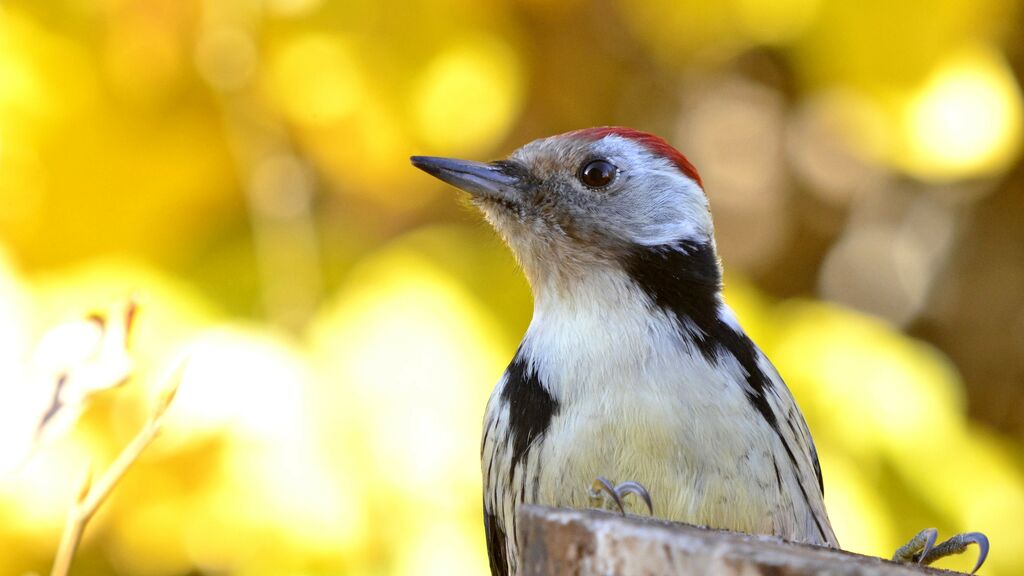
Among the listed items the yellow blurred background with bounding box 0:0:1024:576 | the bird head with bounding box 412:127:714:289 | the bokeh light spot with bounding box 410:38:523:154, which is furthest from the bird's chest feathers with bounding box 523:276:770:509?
the bokeh light spot with bounding box 410:38:523:154

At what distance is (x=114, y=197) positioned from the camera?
2.47 meters

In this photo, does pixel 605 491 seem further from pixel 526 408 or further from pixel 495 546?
pixel 495 546

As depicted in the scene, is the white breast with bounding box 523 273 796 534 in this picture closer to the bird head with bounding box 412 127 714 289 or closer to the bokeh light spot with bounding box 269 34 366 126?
the bird head with bounding box 412 127 714 289

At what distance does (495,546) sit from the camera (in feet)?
6.31

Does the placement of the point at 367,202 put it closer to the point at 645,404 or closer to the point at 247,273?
the point at 247,273

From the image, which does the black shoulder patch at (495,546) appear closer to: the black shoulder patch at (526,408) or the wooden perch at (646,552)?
the black shoulder patch at (526,408)

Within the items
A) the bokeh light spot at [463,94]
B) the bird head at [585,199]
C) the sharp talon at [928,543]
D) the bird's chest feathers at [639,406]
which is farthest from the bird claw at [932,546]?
the bokeh light spot at [463,94]

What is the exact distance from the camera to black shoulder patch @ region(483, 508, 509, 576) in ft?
6.10

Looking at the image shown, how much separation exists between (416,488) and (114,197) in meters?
0.88

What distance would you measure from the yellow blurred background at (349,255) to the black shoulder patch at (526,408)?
51 centimetres

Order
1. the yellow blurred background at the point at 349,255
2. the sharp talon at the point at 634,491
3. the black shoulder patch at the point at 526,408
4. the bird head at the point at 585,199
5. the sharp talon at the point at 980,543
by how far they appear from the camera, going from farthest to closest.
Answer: the yellow blurred background at the point at 349,255 → the bird head at the point at 585,199 → the black shoulder patch at the point at 526,408 → the sharp talon at the point at 980,543 → the sharp talon at the point at 634,491

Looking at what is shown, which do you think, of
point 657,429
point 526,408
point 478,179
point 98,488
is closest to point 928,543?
point 657,429

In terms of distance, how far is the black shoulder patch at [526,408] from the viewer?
1.64m

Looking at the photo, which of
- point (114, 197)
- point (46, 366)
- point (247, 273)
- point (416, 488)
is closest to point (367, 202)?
point (247, 273)
